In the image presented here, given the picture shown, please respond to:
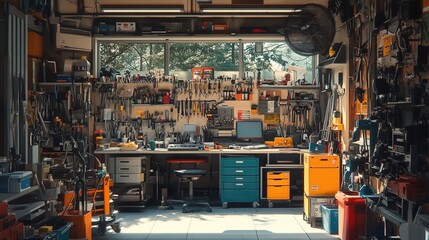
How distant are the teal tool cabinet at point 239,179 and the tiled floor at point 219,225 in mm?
168

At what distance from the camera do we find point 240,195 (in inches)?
288

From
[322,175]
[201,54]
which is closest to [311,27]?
[322,175]

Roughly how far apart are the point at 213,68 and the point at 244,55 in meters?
0.55

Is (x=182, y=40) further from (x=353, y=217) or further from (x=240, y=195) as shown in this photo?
(x=353, y=217)

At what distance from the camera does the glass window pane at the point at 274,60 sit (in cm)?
813

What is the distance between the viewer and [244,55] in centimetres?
818

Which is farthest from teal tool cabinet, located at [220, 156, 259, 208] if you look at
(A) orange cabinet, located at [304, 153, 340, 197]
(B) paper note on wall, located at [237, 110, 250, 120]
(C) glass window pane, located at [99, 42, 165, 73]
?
(C) glass window pane, located at [99, 42, 165, 73]

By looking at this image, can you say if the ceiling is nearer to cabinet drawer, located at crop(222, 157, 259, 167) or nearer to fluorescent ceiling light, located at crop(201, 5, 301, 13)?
fluorescent ceiling light, located at crop(201, 5, 301, 13)

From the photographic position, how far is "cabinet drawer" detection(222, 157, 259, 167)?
729 centimetres

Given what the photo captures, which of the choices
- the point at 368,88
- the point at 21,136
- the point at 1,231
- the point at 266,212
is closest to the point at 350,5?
the point at 368,88

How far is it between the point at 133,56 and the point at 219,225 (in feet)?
10.6

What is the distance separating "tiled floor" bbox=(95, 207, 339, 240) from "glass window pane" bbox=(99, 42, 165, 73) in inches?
89.6

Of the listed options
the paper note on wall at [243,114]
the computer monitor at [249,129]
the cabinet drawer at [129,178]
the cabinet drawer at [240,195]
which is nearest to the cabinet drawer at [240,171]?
the cabinet drawer at [240,195]

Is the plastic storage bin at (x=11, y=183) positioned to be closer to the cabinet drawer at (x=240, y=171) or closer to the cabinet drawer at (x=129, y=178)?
the cabinet drawer at (x=129, y=178)
